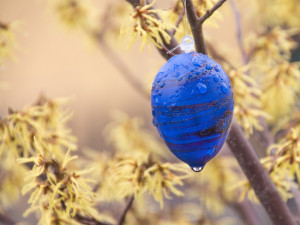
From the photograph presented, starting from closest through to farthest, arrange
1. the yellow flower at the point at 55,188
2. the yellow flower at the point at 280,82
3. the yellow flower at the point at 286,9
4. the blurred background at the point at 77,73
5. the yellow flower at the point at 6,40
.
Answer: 1. the yellow flower at the point at 55,188
2. the yellow flower at the point at 6,40
3. the yellow flower at the point at 280,82
4. the yellow flower at the point at 286,9
5. the blurred background at the point at 77,73

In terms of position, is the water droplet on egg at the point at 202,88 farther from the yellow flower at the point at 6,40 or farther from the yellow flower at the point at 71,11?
the yellow flower at the point at 71,11

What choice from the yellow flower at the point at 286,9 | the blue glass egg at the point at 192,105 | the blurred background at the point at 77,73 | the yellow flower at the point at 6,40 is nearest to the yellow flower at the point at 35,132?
the yellow flower at the point at 6,40

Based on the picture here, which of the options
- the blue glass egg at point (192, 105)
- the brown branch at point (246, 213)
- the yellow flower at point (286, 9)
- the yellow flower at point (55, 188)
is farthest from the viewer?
the yellow flower at point (286, 9)

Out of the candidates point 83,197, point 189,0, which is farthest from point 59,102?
point 189,0

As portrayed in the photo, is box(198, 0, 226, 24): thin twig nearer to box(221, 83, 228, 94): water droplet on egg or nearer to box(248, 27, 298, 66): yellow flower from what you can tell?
box(221, 83, 228, 94): water droplet on egg

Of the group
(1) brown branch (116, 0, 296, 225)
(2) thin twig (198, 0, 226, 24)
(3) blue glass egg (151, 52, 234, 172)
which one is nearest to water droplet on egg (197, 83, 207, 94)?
(3) blue glass egg (151, 52, 234, 172)

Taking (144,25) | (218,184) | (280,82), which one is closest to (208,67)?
(144,25)

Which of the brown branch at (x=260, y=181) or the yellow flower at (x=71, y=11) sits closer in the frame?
the brown branch at (x=260, y=181)
